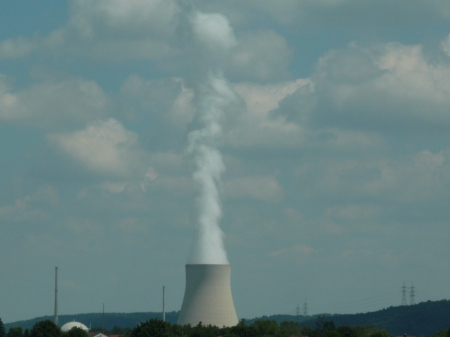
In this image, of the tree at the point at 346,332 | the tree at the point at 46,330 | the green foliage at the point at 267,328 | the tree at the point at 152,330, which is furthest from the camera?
the green foliage at the point at 267,328

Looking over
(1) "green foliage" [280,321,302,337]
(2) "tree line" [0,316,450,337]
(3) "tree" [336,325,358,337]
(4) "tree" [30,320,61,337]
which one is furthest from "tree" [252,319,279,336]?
(4) "tree" [30,320,61,337]

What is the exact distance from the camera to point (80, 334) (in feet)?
236

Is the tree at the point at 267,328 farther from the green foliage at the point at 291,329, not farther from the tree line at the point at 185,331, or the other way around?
the green foliage at the point at 291,329

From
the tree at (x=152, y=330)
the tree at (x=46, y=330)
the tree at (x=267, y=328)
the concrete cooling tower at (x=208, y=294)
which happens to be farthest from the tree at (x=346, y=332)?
the tree at (x=46, y=330)

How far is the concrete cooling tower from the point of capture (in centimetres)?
7150

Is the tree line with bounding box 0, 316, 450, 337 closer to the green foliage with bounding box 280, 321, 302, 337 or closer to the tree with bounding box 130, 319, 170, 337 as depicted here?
the tree with bounding box 130, 319, 170, 337

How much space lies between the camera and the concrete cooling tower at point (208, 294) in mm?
71500

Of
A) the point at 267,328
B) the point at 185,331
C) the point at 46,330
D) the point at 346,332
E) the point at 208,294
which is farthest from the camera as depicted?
the point at 267,328

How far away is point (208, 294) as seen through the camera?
235 ft

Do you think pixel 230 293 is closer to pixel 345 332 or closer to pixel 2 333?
pixel 345 332

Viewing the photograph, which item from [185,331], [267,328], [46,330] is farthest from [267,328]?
[46,330]

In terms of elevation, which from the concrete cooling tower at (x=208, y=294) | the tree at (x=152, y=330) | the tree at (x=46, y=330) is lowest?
the tree at (x=152, y=330)

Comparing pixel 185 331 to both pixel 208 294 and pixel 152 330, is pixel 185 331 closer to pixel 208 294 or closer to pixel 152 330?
pixel 208 294

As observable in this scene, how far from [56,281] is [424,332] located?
122010 millimetres
